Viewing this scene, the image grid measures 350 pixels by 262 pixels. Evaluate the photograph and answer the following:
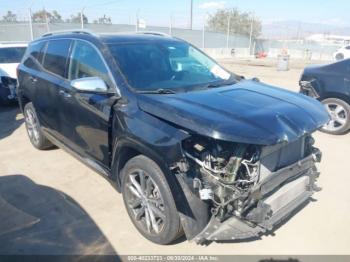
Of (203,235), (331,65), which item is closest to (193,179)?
(203,235)

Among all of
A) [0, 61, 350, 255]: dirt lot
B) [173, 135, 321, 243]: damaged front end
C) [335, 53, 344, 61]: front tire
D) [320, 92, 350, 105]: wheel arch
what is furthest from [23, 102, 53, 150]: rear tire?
[335, 53, 344, 61]: front tire

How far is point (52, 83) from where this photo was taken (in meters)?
4.64

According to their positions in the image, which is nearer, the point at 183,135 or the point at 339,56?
the point at 183,135

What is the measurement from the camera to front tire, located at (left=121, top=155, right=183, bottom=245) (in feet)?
9.84

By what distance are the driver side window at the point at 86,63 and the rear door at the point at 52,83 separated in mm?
216

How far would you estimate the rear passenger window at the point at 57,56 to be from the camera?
14.7ft

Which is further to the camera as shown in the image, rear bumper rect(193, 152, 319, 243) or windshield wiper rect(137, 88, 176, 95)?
windshield wiper rect(137, 88, 176, 95)

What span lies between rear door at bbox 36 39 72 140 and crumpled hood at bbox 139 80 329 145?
→ 176 cm

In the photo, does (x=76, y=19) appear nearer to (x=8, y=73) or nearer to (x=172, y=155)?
(x=8, y=73)

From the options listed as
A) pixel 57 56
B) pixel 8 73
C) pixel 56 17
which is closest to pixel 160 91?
pixel 57 56

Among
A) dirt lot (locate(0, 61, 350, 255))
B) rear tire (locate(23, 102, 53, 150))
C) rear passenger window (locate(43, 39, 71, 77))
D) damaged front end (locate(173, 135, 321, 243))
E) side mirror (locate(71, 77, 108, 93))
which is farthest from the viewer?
Result: rear tire (locate(23, 102, 53, 150))

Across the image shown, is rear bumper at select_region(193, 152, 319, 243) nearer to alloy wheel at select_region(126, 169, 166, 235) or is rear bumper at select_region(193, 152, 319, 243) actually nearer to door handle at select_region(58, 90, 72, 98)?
alloy wheel at select_region(126, 169, 166, 235)

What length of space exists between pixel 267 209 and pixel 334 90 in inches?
178

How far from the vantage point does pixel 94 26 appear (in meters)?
22.3
